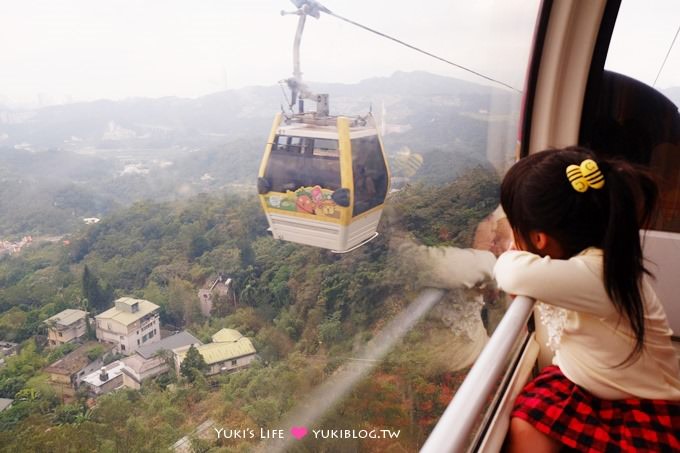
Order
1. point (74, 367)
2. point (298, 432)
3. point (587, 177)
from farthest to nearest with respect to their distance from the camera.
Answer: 1. point (298, 432)
2. point (74, 367)
3. point (587, 177)

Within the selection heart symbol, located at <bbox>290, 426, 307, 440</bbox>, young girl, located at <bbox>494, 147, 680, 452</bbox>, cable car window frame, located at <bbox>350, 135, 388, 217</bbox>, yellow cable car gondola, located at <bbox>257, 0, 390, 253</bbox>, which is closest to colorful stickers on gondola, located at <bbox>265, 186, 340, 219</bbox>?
yellow cable car gondola, located at <bbox>257, 0, 390, 253</bbox>

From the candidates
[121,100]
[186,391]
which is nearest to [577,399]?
[186,391]

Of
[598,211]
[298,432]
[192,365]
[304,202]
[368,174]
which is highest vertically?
[598,211]

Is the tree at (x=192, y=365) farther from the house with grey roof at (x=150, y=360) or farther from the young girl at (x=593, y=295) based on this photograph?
the young girl at (x=593, y=295)

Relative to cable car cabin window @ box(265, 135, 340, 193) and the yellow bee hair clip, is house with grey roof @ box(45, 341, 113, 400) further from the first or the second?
the yellow bee hair clip

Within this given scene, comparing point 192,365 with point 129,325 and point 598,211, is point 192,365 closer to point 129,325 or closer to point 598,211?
point 129,325

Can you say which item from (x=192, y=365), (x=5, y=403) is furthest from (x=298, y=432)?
(x=5, y=403)
